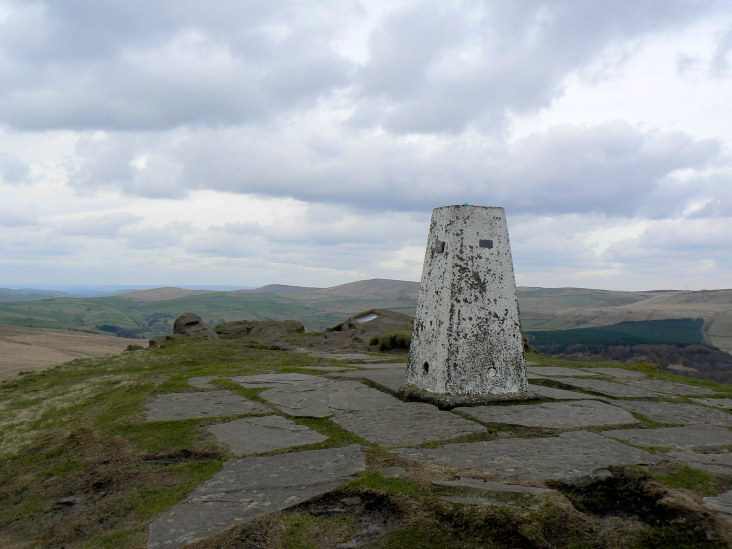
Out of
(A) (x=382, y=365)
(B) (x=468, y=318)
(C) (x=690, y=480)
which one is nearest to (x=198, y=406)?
(B) (x=468, y=318)

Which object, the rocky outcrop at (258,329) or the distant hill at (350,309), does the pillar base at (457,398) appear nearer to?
the rocky outcrop at (258,329)

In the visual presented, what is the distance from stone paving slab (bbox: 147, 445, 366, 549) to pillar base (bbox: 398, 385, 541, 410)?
2109 millimetres

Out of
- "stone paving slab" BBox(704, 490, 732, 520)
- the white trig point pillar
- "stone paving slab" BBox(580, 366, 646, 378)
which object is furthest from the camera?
"stone paving slab" BBox(580, 366, 646, 378)

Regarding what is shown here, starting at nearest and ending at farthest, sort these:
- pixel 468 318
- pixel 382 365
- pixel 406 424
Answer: pixel 406 424 → pixel 468 318 → pixel 382 365

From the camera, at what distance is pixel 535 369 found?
11.0 meters

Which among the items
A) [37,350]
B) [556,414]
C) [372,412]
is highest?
[556,414]

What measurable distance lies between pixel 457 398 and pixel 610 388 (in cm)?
340

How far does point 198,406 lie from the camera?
6.99 m

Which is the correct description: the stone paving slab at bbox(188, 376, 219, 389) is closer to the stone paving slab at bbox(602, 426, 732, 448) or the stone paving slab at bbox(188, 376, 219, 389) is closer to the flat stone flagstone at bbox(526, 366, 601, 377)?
A: the stone paving slab at bbox(602, 426, 732, 448)

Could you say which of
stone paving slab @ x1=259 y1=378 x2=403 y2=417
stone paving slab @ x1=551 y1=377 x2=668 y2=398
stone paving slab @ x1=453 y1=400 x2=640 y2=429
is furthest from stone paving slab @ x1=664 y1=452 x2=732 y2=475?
stone paving slab @ x1=259 y1=378 x2=403 y2=417

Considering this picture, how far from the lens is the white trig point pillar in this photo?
22.4ft

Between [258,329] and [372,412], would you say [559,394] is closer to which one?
[372,412]

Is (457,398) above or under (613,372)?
above

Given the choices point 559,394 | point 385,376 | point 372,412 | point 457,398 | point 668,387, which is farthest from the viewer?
point 385,376
